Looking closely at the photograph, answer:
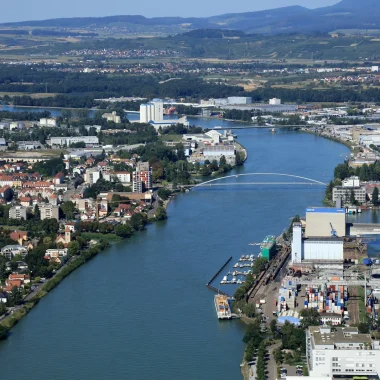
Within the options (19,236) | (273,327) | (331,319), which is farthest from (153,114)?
(273,327)

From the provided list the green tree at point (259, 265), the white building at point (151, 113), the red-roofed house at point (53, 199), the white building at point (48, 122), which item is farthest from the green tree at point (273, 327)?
the white building at point (151, 113)

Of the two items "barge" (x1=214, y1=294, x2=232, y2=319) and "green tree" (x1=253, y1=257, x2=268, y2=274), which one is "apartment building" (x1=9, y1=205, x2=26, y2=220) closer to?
"green tree" (x1=253, y1=257, x2=268, y2=274)

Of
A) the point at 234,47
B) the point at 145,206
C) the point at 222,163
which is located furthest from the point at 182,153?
the point at 234,47

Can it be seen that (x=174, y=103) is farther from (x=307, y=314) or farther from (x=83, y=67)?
(x=307, y=314)

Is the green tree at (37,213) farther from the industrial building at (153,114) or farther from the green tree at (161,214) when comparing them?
the industrial building at (153,114)

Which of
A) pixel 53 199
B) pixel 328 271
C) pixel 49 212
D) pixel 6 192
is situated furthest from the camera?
pixel 6 192

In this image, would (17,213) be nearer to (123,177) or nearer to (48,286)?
(123,177)
